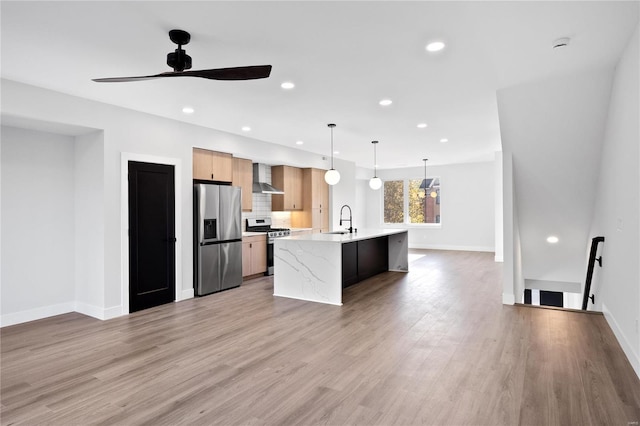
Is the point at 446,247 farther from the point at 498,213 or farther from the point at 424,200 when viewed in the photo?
the point at 498,213

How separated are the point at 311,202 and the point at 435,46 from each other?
5.57m

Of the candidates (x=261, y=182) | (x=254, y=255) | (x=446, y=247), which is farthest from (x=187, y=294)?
(x=446, y=247)

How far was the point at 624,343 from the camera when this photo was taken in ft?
10.3

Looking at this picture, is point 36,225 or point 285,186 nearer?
point 36,225

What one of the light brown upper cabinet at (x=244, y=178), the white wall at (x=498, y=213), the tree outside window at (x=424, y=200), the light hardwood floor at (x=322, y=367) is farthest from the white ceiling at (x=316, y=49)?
the tree outside window at (x=424, y=200)

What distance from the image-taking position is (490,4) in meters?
2.31

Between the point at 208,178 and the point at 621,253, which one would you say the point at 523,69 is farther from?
the point at 208,178

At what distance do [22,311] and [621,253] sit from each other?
6443mm

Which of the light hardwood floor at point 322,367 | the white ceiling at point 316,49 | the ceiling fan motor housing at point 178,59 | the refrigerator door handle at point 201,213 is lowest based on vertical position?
the light hardwood floor at point 322,367

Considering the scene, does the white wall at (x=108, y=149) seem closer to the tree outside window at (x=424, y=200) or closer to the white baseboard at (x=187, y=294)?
the white baseboard at (x=187, y=294)

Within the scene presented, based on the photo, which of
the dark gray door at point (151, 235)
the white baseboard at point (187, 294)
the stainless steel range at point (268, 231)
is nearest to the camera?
the dark gray door at point (151, 235)

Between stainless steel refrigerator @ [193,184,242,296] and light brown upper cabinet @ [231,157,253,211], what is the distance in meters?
0.57

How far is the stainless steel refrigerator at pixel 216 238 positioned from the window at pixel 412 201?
679 centimetres

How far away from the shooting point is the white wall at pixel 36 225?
13.7 ft
